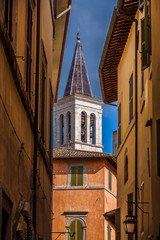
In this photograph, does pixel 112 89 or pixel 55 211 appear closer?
pixel 112 89

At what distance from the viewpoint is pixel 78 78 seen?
102 m

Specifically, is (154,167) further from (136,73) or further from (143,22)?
(136,73)

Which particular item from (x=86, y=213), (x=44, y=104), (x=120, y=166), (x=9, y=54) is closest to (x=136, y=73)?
(x=44, y=104)

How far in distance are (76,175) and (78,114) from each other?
5924 centimetres

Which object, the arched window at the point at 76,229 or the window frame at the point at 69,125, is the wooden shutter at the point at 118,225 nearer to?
the arched window at the point at 76,229

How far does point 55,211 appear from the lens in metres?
38.7

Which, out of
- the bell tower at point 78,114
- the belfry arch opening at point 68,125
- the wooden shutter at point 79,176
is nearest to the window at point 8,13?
the wooden shutter at point 79,176

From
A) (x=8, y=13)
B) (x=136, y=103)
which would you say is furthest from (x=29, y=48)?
(x=136, y=103)

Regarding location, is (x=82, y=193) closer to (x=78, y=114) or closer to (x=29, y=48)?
(x=29, y=48)

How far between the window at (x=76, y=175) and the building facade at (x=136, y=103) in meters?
16.0

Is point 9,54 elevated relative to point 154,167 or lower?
elevated

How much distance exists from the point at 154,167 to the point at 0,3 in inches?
178

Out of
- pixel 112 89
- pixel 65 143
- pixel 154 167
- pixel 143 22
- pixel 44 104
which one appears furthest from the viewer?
pixel 65 143

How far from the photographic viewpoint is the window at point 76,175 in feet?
126
